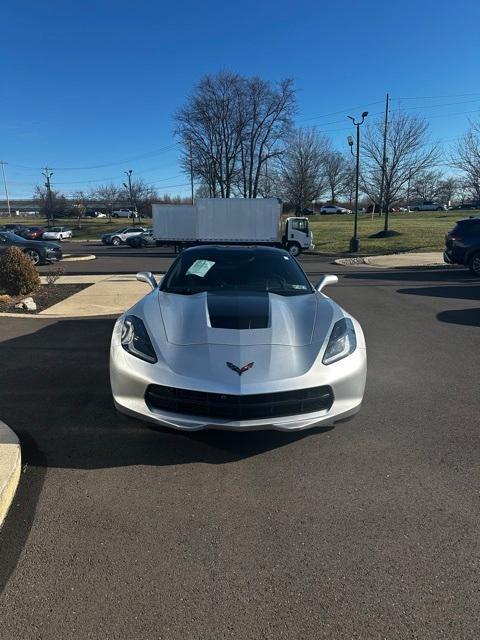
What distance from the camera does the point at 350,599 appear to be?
6.82 feet

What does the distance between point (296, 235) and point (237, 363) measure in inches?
1010

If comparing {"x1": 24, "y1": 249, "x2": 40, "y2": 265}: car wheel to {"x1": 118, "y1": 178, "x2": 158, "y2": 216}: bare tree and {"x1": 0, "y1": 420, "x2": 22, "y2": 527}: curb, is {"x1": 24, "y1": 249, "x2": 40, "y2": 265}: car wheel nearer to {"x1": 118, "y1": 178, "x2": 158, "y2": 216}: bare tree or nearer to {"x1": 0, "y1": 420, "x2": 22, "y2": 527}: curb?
{"x1": 0, "y1": 420, "x2": 22, "y2": 527}: curb

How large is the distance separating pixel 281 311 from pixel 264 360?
74 cm

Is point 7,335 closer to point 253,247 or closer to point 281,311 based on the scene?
point 253,247

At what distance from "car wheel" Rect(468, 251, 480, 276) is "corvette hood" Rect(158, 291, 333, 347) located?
12142mm

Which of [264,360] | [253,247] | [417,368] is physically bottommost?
[417,368]

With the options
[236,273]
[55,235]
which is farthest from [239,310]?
[55,235]

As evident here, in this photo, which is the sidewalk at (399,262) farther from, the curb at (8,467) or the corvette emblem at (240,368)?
the curb at (8,467)

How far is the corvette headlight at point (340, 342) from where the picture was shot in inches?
127

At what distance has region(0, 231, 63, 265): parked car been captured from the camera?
60.1ft

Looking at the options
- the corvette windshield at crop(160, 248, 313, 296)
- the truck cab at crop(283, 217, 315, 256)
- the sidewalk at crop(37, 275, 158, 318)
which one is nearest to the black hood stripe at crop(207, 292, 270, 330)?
the corvette windshield at crop(160, 248, 313, 296)

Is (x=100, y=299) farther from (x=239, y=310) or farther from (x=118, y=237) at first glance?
(x=118, y=237)

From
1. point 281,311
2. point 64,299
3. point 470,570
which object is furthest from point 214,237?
point 470,570

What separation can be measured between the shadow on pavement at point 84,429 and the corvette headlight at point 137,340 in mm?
467
